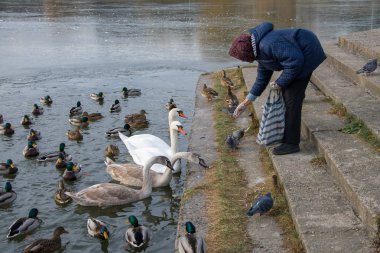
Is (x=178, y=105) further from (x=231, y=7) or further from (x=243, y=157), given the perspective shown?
(x=231, y=7)

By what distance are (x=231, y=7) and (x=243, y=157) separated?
30.7m

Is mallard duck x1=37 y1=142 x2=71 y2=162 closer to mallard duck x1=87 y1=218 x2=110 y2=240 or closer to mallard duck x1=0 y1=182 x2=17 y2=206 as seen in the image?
mallard duck x1=0 y1=182 x2=17 y2=206

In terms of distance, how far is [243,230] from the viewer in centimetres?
587

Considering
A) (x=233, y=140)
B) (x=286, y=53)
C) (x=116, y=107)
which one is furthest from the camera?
(x=116, y=107)

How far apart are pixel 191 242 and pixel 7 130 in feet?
22.5

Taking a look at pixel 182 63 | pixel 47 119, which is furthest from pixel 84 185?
pixel 182 63

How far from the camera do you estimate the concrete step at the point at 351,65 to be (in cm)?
877

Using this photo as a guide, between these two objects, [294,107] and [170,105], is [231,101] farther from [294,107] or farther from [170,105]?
[294,107]

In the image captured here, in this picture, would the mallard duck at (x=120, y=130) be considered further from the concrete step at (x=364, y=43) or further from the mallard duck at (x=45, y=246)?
the concrete step at (x=364, y=43)

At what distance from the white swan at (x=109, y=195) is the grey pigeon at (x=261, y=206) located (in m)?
2.23

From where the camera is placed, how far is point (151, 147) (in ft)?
30.1

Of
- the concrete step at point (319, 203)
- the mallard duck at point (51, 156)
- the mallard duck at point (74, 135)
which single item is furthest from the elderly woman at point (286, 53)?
the mallard duck at point (74, 135)

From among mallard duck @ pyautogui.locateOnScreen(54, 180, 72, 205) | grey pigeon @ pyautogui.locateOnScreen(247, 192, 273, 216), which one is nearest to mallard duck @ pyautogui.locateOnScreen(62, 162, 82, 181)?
mallard duck @ pyautogui.locateOnScreen(54, 180, 72, 205)

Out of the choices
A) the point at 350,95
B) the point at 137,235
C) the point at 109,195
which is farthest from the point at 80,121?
the point at 137,235
